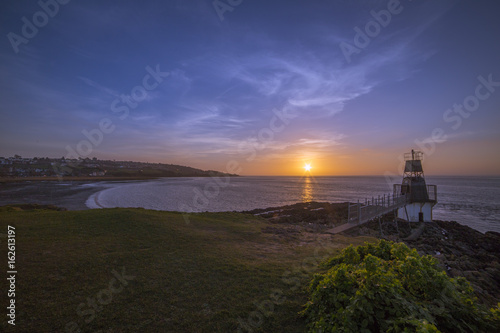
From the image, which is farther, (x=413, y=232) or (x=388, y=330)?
(x=413, y=232)

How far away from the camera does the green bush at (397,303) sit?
320 cm

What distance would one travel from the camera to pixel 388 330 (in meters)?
2.99

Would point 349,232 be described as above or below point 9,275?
below

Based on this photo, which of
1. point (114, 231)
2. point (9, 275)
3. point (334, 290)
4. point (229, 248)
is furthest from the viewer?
point (114, 231)

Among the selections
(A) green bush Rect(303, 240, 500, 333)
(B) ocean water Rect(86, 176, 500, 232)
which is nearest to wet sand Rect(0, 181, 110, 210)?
(B) ocean water Rect(86, 176, 500, 232)

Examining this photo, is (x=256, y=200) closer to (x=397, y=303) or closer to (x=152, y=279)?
(x=152, y=279)

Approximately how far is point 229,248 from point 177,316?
465cm

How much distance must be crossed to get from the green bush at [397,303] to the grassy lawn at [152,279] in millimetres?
945

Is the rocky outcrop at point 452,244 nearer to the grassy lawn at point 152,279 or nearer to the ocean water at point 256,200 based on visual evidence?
the grassy lawn at point 152,279

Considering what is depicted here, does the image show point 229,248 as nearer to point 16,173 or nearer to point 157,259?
point 157,259

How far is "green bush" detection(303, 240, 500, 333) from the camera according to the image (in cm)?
320

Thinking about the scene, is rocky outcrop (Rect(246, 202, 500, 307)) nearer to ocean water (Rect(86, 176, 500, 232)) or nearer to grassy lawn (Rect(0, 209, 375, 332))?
grassy lawn (Rect(0, 209, 375, 332))

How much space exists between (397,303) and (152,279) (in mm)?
5555

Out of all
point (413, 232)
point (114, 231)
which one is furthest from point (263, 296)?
point (413, 232)
